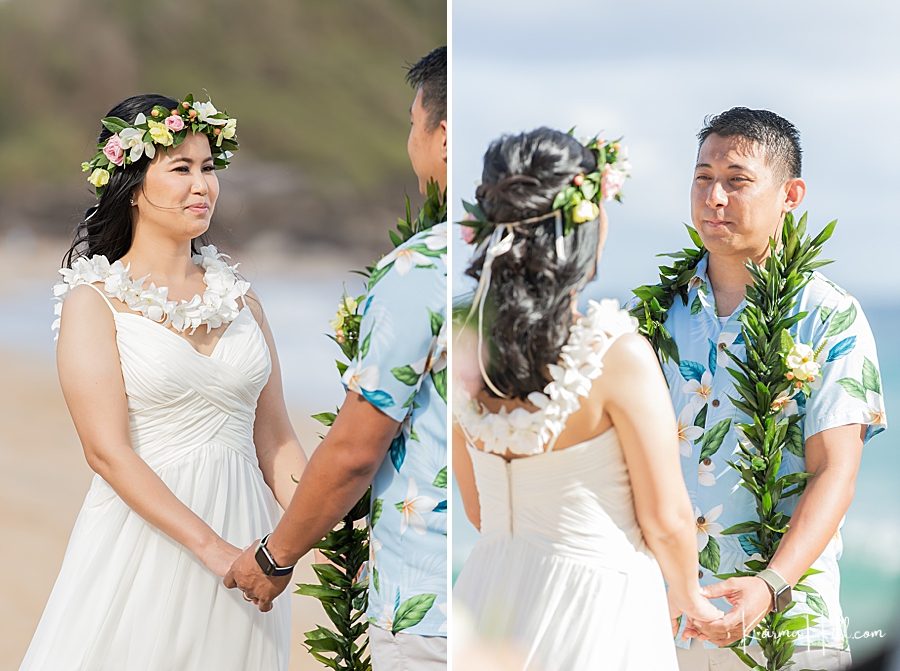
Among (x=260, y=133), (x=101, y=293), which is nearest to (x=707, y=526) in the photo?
(x=101, y=293)

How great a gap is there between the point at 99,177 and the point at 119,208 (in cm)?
7

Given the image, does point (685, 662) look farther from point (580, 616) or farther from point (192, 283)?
point (192, 283)

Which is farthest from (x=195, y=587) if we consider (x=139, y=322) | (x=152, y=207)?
(x=152, y=207)

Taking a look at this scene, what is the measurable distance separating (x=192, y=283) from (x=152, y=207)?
0.17 meters

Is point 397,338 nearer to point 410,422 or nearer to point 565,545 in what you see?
point 410,422

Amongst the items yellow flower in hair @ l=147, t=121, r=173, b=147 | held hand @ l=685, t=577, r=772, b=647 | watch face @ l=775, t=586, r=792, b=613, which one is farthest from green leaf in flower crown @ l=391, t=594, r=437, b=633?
yellow flower in hair @ l=147, t=121, r=173, b=147

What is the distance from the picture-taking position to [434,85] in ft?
4.55

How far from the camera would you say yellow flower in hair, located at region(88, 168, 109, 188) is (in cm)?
176

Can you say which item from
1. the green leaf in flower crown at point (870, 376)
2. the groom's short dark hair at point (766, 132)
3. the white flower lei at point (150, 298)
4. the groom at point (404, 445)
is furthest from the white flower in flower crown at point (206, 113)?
the green leaf in flower crown at point (870, 376)

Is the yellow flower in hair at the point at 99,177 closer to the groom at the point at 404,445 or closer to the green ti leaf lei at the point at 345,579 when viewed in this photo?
the green ti leaf lei at the point at 345,579

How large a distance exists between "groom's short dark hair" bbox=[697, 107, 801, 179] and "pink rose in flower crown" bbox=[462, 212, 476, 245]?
1.30 ft

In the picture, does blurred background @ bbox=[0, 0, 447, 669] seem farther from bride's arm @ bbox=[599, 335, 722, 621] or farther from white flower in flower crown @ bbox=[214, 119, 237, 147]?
bride's arm @ bbox=[599, 335, 722, 621]

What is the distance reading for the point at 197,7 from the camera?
2252 millimetres

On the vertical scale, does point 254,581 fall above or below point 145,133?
below
